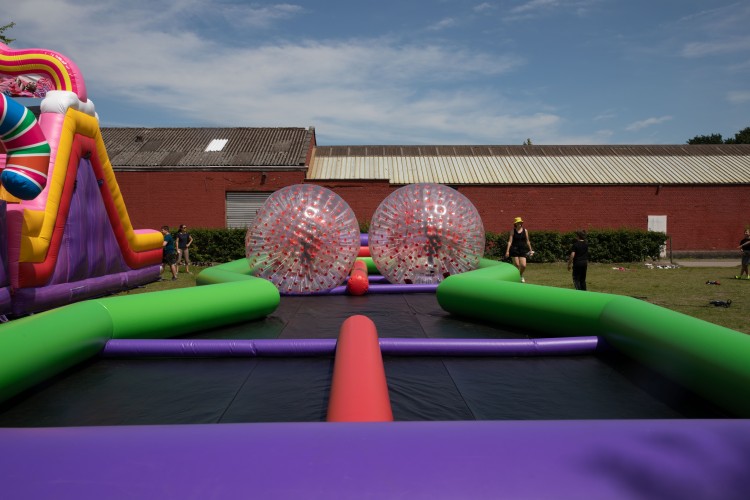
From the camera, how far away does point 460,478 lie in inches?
58.1

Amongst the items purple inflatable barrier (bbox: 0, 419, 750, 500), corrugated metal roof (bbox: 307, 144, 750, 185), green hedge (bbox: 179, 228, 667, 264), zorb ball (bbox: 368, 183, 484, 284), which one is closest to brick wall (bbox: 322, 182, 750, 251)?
corrugated metal roof (bbox: 307, 144, 750, 185)

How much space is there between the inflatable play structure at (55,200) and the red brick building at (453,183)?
34.9 feet

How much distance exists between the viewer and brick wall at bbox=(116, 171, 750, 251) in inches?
789

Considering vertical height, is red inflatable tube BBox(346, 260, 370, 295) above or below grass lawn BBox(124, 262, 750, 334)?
above

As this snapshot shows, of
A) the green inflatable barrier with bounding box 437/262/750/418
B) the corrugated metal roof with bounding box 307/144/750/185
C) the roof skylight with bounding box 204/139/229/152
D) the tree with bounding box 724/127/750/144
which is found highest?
the tree with bounding box 724/127/750/144

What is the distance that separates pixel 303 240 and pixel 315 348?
8.46ft

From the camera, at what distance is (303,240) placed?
631 centimetres

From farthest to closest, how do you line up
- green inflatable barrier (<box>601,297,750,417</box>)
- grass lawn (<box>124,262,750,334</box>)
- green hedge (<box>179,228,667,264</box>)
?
1. green hedge (<box>179,228,667,264</box>)
2. grass lawn (<box>124,262,750,334</box>)
3. green inflatable barrier (<box>601,297,750,417</box>)

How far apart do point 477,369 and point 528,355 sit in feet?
1.69

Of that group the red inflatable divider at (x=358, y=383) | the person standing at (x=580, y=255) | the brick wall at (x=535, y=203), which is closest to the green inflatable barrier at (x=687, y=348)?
the red inflatable divider at (x=358, y=383)

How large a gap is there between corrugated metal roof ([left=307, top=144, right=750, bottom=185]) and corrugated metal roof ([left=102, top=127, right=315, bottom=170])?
1.39m

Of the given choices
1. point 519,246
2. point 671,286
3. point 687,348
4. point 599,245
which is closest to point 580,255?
point 519,246

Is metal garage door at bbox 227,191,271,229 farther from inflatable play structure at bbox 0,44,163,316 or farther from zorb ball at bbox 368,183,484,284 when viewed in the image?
zorb ball at bbox 368,183,484,284

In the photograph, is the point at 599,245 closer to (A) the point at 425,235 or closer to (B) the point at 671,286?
(B) the point at 671,286
